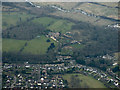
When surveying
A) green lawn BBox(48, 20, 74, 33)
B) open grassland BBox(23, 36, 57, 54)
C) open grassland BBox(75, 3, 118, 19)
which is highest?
open grassland BBox(75, 3, 118, 19)

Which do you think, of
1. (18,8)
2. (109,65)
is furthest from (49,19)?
(109,65)

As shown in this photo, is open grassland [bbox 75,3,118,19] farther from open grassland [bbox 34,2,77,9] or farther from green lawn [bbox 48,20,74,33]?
green lawn [bbox 48,20,74,33]

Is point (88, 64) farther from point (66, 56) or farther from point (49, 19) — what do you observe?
point (49, 19)

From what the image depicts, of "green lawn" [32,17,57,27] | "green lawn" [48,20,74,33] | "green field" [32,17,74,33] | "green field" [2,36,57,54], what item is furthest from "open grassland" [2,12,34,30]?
"green field" [2,36,57,54]

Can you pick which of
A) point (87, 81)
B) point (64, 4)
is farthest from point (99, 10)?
point (87, 81)

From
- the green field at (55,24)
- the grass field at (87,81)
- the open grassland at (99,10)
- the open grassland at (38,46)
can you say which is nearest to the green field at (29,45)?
the open grassland at (38,46)

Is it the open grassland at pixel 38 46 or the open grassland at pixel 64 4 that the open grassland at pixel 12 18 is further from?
the open grassland at pixel 64 4
